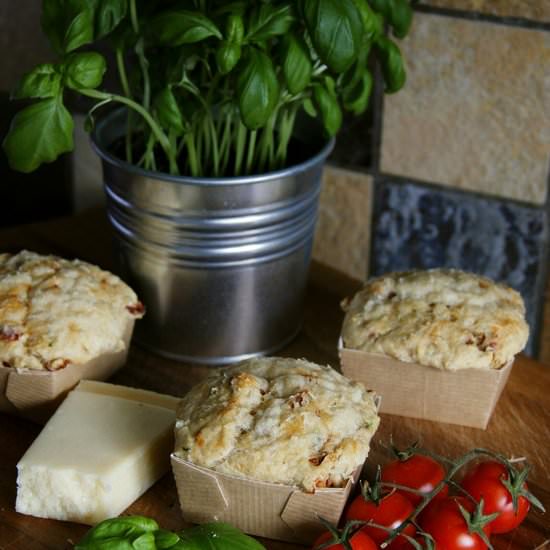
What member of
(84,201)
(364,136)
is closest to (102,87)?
(84,201)

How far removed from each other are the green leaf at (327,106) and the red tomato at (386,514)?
0.61m

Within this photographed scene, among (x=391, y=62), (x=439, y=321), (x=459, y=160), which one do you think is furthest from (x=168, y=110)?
→ (x=459, y=160)

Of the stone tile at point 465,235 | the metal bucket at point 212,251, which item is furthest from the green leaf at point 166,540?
the stone tile at point 465,235

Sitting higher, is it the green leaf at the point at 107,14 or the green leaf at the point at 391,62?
the green leaf at the point at 107,14

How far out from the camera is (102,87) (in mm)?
2156

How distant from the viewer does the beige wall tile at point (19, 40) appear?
208 cm

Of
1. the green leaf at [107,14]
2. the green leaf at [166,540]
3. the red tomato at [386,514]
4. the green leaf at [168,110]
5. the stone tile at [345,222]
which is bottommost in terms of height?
the stone tile at [345,222]

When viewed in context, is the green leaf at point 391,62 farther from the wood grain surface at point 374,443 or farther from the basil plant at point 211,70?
the wood grain surface at point 374,443

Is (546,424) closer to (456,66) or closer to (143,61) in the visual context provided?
(456,66)

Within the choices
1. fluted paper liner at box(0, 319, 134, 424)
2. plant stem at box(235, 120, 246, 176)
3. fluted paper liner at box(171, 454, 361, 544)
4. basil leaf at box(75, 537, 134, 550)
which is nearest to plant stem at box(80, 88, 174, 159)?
plant stem at box(235, 120, 246, 176)

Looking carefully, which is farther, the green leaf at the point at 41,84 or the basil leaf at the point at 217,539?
the green leaf at the point at 41,84

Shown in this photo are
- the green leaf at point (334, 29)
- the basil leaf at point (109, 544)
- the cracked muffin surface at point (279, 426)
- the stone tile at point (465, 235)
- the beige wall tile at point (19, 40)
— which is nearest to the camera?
the basil leaf at point (109, 544)

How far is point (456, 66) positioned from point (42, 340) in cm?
97

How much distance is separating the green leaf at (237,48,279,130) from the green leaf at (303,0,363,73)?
78 mm
